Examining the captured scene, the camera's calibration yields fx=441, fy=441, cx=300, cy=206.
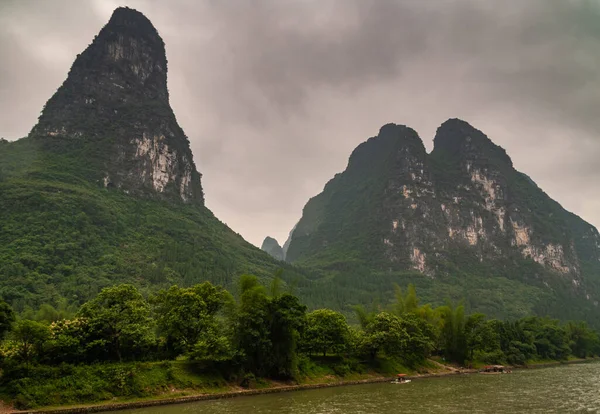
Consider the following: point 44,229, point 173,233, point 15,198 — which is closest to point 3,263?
point 44,229

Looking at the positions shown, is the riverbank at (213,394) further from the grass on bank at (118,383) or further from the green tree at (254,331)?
the green tree at (254,331)

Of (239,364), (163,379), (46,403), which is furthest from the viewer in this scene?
(239,364)

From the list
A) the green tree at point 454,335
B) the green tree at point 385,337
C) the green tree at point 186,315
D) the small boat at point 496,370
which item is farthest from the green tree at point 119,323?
the green tree at point 454,335

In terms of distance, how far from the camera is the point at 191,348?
53562 mm

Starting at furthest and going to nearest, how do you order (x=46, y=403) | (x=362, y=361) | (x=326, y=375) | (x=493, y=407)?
(x=362, y=361), (x=326, y=375), (x=46, y=403), (x=493, y=407)

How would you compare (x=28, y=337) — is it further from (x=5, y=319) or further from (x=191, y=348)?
(x=191, y=348)

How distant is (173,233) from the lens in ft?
563

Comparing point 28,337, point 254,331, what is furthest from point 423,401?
point 28,337

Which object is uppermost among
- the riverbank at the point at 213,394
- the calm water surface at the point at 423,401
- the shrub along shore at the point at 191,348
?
the shrub along shore at the point at 191,348

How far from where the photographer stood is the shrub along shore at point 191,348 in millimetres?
42406

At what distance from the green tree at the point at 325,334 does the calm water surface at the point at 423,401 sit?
12137 mm

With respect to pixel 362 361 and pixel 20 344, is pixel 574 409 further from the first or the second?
pixel 20 344

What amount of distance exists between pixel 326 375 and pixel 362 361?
10.1m

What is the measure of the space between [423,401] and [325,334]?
90.7 ft
